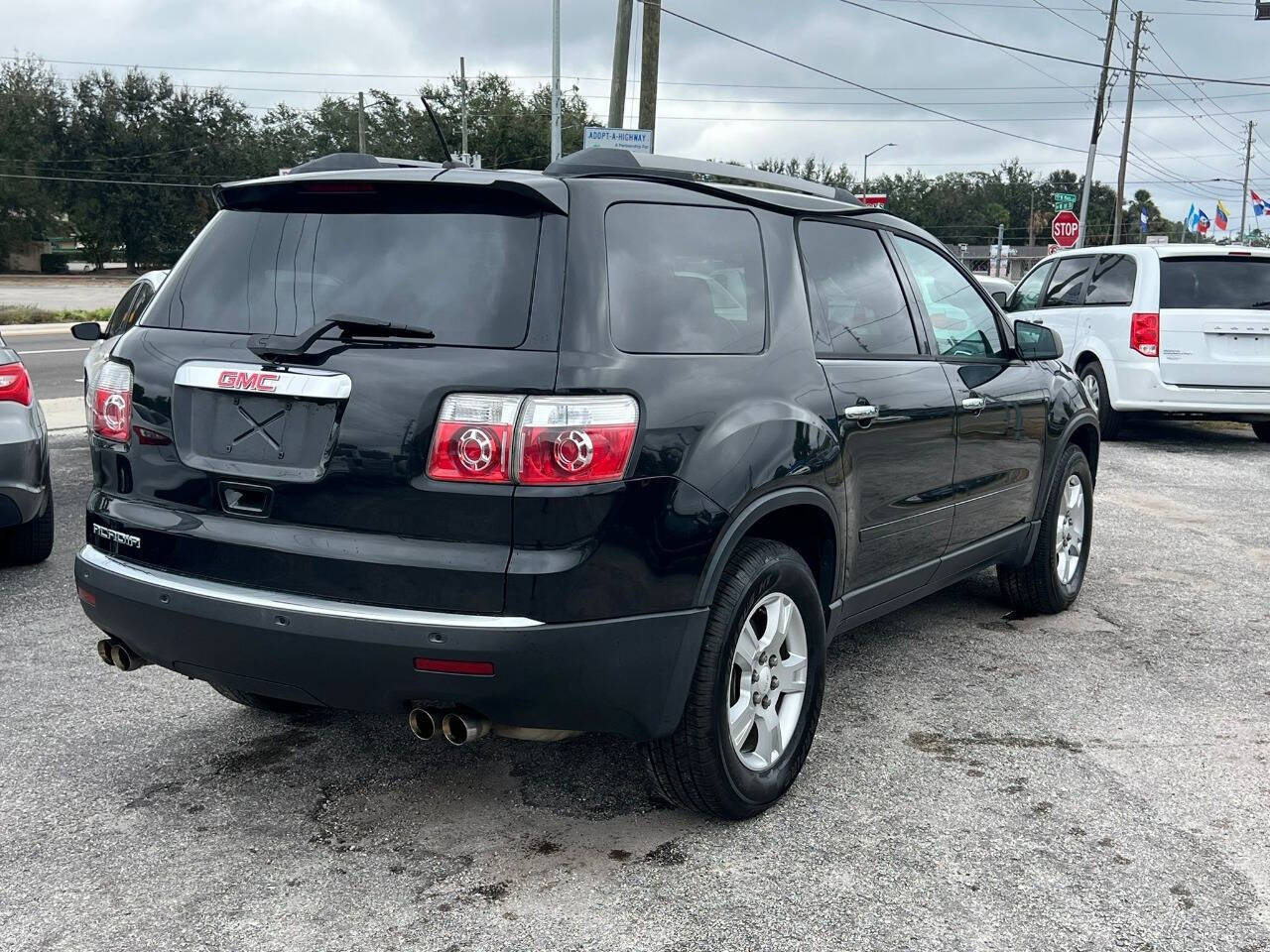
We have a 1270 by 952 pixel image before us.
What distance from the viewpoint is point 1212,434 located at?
44.2 feet

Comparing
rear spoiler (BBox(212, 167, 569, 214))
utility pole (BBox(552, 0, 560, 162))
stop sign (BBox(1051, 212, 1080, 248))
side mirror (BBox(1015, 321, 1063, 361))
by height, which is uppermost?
utility pole (BBox(552, 0, 560, 162))

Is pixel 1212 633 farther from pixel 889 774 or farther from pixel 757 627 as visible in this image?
pixel 757 627

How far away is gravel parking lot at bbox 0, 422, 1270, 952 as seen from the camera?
302 cm

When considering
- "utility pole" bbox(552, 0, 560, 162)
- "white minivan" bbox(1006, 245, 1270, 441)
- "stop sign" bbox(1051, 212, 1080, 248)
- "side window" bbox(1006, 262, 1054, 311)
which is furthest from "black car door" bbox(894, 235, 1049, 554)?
"stop sign" bbox(1051, 212, 1080, 248)

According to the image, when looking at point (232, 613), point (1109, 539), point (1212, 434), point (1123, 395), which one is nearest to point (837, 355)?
point (232, 613)

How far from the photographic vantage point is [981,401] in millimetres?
4930

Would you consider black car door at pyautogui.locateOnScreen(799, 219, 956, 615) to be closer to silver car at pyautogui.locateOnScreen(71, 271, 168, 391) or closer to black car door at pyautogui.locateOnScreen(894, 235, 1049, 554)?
black car door at pyautogui.locateOnScreen(894, 235, 1049, 554)

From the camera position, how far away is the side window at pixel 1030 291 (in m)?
13.4

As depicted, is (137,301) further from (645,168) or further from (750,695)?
(750,695)

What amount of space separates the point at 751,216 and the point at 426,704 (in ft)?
5.81

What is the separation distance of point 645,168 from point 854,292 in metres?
1.05

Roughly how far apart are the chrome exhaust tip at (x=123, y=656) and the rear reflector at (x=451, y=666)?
3.33 feet

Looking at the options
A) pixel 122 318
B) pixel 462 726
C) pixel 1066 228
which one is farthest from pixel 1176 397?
pixel 1066 228

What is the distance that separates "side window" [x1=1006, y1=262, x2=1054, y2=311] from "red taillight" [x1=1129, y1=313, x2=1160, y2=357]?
65.7 inches
